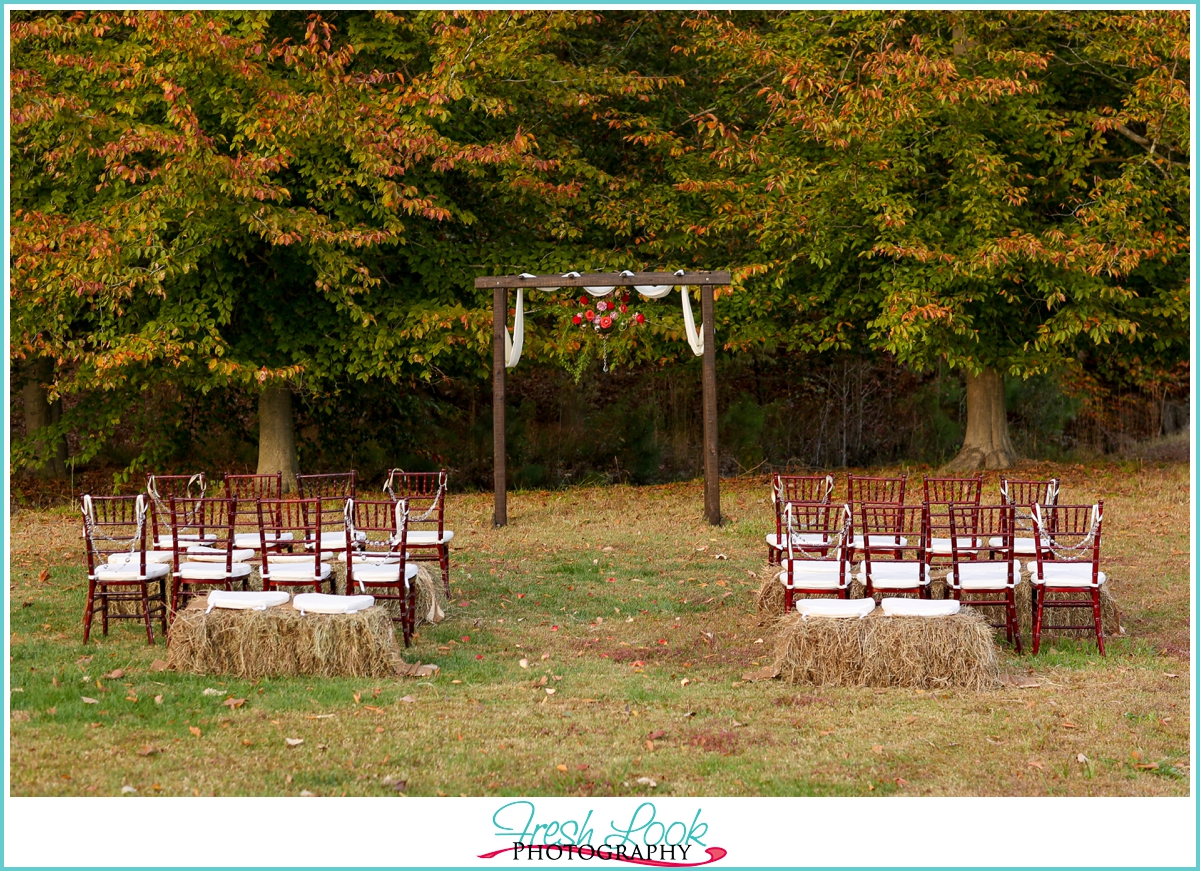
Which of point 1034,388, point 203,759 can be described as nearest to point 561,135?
point 1034,388

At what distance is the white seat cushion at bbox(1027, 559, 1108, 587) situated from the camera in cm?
777

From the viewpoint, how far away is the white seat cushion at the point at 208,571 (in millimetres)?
7895

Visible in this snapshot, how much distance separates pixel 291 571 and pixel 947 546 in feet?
15.8

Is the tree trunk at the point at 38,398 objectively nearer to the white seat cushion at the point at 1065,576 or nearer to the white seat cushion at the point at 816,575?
the white seat cushion at the point at 816,575

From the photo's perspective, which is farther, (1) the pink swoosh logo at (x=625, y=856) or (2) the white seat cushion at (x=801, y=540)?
(2) the white seat cushion at (x=801, y=540)

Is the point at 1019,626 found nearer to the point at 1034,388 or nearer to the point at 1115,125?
the point at 1115,125

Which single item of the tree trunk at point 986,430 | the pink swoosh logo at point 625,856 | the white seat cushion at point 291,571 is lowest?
the pink swoosh logo at point 625,856

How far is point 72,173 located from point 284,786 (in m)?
12.4

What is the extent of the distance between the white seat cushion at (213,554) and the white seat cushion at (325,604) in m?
1.29

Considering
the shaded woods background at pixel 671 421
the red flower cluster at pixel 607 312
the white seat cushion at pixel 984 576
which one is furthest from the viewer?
the shaded woods background at pixel 671 421

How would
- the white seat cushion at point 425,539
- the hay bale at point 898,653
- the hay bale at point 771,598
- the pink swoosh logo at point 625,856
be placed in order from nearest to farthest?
the pink swoosh logo at point 625,856
the hay bale at point 898,653
the hay bale at point 771,598
the white seat cushion at point 425,539

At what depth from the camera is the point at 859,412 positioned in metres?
21.7

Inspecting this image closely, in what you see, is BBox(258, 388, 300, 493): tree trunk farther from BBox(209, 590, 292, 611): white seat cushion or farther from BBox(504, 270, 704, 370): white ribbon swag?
BBox(209, 590, 292, 611): white seat cushion

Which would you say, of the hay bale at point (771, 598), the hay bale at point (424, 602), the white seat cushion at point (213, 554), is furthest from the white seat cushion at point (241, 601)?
the hay bale at point (771, 598)
